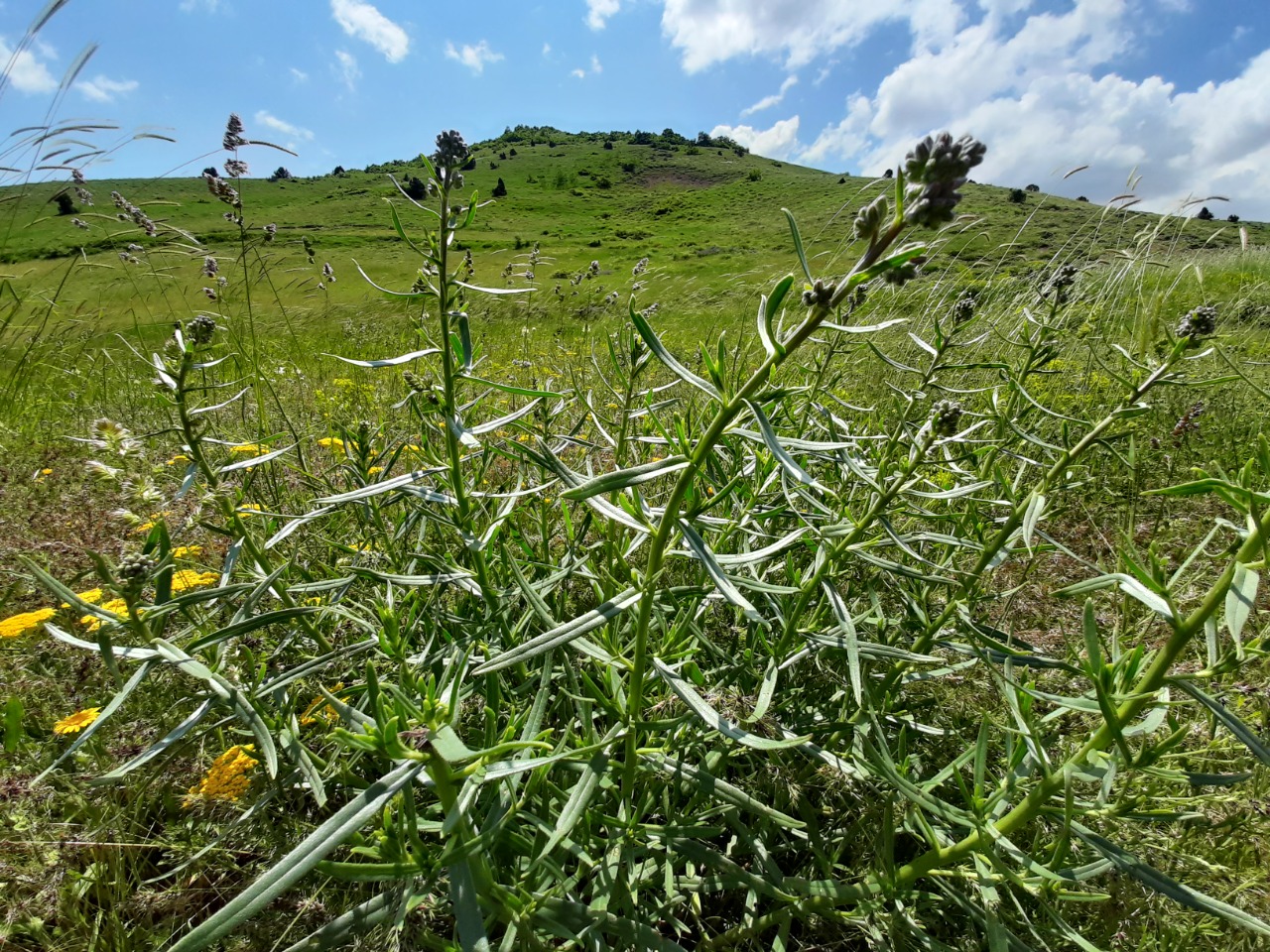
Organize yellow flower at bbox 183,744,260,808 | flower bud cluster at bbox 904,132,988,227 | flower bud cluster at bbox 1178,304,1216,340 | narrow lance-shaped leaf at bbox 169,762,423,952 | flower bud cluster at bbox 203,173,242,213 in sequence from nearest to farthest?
narrow lance-shaped leaf at bbox 169,762,423,952, flower bud cluster at bbox 904,132,988,227, flower bud cluster at bbox 1178,304,1216,340, yellow flower at bbox 183,744,260,808, flower bud cluster at bbox 203,173,242,213

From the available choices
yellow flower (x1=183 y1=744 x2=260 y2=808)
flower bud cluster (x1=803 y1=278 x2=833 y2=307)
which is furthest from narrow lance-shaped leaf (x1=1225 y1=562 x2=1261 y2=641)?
yellow flower (x1=183 y1=744 x2=260 y2=808)

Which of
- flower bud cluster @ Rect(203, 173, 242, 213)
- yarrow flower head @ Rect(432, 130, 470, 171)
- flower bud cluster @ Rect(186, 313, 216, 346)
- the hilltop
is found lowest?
flower bud cluster @ Rect(186, 313, 216, 346)

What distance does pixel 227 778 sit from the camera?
1.40 m

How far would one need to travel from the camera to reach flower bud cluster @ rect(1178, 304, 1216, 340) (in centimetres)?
118

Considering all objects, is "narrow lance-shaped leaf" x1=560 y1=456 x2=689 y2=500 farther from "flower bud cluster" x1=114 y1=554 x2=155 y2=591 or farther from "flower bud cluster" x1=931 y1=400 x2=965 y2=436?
"flower bud cluster" x1=931 y1=400 x2=965 y2=436

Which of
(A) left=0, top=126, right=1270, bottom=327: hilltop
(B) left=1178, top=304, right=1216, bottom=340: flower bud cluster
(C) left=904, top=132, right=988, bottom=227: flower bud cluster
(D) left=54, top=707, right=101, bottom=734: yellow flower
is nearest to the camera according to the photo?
(C) left=904, top=132, right=988, bottom=227: flower bud cluster

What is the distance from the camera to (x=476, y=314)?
568 centimetres

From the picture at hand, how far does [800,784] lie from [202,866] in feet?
4.42

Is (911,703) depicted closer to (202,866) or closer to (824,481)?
(824,481)

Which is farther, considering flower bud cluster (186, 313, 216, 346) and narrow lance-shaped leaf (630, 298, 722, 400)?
flower bud cluster (186, 313, 216, 346)

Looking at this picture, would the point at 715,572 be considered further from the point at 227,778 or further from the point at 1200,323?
the point at 227,778

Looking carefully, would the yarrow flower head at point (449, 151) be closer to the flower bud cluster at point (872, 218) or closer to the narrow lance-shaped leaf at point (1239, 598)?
the flower bud cluster at point (872, 218)

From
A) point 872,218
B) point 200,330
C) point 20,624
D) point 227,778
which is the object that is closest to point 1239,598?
point 872,218

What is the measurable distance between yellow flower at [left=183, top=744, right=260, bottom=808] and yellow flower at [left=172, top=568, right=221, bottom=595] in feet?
1.57
